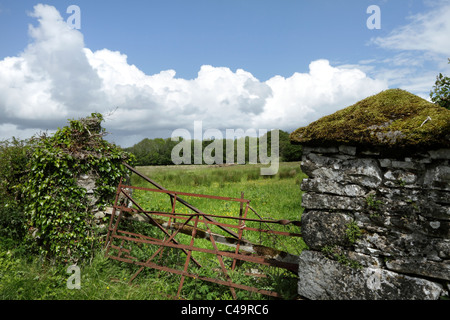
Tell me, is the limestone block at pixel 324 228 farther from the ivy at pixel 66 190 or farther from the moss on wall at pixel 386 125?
the ivy at pixel 66 190

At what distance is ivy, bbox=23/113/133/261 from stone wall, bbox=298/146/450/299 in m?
3.97

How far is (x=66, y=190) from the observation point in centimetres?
542

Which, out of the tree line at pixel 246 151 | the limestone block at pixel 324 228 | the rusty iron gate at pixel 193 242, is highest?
the tree line at pixel 246 151

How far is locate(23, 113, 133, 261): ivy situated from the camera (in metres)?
5.41

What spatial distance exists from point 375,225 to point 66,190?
16.4 ft

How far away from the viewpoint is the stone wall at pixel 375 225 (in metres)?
2.97

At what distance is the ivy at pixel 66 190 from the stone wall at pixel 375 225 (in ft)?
13.0

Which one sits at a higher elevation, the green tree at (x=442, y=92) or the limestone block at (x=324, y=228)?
the green tree at (x=442, y=92)

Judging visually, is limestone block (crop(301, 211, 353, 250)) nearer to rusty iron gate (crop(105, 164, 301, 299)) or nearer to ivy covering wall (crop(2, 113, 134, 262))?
rusty iron gate (crop(105, 164, 301, 299))

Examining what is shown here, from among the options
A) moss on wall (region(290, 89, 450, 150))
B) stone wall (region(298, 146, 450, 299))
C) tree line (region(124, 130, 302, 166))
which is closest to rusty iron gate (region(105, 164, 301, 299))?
stone wall (region(298, 146, 450, 299))

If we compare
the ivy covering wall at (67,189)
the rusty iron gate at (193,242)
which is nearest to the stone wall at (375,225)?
the rusty iron gate at (193,242)

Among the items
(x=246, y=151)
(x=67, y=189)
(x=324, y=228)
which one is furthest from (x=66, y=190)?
(x=246, y=151)
